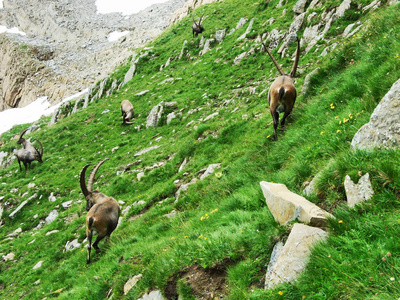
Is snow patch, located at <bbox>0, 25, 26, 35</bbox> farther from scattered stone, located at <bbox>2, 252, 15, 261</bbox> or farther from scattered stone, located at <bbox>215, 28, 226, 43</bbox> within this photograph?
scattered stone, located at <bbox>2, 252, 15, 261</bbox>

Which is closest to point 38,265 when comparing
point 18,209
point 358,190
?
point 18,209

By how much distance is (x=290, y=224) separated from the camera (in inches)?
148

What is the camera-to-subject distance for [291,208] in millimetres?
3826

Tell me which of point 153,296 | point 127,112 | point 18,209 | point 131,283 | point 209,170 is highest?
point 153,296

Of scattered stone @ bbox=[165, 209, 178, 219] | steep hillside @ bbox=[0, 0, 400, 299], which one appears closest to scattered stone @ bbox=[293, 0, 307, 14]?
steep hillside @ bbox=[0, 0, 400, 299]

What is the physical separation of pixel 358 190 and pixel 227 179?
440 cm

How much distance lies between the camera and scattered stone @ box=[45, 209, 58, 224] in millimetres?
14651

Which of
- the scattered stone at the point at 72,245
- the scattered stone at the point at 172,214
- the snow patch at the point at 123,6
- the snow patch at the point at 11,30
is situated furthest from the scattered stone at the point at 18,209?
the snow patch at the point at 11,30

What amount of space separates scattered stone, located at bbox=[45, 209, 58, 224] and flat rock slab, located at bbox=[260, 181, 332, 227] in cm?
1390

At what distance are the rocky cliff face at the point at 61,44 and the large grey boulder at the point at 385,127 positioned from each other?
2272 inches

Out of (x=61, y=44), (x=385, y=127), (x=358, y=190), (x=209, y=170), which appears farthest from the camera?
(x=61, y=44)

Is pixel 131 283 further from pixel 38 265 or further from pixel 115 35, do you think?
pixel 115 35

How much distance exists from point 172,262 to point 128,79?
3029cm

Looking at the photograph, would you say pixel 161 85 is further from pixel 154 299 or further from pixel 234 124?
pixel 154 299
